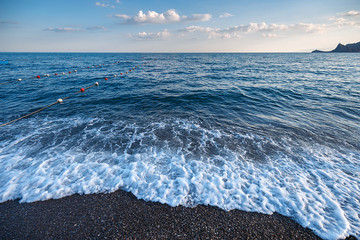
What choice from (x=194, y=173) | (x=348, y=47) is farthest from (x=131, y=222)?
(x=348, y=47)

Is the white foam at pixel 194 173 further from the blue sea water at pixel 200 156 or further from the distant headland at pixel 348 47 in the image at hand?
the distant headland at pixel 348 47

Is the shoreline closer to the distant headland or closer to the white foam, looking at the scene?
the white foam

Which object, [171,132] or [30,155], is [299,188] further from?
[30,155]

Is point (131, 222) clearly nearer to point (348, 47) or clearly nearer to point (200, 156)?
point (200, 156)

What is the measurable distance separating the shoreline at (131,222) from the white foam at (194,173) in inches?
10.8

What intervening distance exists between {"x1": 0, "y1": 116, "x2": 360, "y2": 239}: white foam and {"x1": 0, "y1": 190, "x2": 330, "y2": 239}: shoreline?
28cm

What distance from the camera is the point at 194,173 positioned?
5.34 metres

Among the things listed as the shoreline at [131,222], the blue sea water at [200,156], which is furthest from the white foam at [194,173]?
the shoreline at [131,222]

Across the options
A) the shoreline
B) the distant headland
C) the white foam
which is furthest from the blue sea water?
the distant headland

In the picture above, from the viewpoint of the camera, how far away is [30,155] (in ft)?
20.0

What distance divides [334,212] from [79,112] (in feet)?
44.6

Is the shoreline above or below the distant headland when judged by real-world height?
below

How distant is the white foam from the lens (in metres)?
4.24

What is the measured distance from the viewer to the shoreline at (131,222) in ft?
11.2
